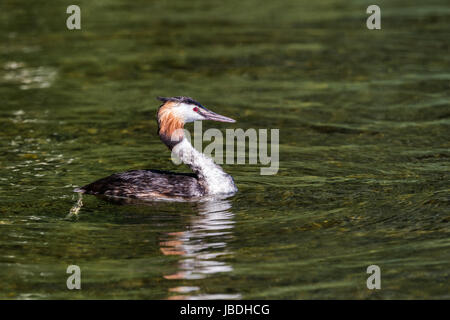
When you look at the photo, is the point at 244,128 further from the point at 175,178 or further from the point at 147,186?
the point at 147,186

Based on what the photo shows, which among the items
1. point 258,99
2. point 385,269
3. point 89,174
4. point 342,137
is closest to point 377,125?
A: point 342,137

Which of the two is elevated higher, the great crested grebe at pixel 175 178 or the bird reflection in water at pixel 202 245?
the great crested grebe at pixel 175 178

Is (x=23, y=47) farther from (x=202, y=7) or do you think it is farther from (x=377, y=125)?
(x=377, y=125)

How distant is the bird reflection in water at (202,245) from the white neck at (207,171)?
1.03 ft

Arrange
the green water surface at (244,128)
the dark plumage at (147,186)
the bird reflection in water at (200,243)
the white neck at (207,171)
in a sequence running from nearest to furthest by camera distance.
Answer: the bird reflection in water at (200,243), the green water surface at (244,128), the dark plumage at (147,186), the white neck at (207,171)

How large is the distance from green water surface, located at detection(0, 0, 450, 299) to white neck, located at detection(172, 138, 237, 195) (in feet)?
0.72

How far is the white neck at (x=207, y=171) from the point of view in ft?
34.7

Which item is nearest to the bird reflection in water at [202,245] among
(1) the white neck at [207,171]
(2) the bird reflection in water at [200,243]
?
(2) the bird reflection in water at [200,243]

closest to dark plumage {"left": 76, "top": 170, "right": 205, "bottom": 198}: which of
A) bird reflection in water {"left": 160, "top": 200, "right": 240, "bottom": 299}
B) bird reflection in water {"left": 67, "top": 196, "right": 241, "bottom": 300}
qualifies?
bird reflection in water {"left": 67, "top": 196, "right": 241, "bottom": 300}

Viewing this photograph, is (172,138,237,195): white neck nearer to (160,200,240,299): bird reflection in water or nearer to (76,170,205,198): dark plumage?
(76,170,205,198): dark plumage

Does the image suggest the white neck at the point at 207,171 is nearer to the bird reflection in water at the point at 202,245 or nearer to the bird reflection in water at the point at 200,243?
the bird reflection in water at the point at 200,243

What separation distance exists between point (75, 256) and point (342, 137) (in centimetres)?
572

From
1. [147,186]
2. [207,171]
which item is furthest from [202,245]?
[207,171]
